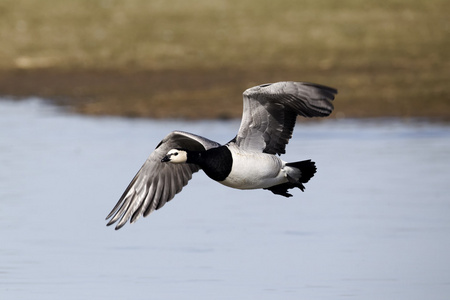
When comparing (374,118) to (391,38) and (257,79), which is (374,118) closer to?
(257,79)

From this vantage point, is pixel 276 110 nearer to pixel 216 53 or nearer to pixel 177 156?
pixel 177 156

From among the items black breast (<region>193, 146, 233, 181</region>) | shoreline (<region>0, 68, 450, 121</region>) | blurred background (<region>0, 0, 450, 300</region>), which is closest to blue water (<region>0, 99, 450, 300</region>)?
blurred background (<region>0, 0, 450, 300</region>)

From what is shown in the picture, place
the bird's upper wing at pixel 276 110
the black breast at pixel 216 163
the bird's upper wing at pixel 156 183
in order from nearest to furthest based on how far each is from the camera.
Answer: the bird's upper wing at pixel 276 110, the black breast at pixel 216 163, the bird's upper wing at pixel 156 183

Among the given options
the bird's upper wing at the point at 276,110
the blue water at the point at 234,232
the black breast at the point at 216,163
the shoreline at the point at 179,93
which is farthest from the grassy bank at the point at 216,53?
the black breast at the point at 216,163

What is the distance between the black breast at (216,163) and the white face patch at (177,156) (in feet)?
0.60

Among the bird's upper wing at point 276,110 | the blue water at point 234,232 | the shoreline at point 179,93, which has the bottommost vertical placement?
the blue water at point 234,232

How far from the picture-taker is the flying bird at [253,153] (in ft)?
25.5

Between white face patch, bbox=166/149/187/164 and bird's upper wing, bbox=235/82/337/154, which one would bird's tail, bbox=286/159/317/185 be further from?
white face patch, bbox=166/149/187/164

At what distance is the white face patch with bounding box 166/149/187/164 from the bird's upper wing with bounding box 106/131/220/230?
0.98 ft

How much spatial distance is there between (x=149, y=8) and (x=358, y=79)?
9.62m

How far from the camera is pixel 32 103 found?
21656mm

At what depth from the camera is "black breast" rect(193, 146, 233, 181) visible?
8.06m

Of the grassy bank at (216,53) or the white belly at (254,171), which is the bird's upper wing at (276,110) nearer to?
the white belly at (254,171)

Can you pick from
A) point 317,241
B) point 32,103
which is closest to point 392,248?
point 317,241
